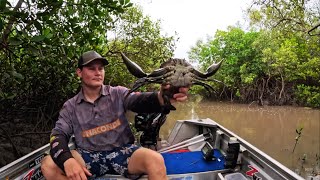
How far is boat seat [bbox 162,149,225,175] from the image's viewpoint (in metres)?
3.49

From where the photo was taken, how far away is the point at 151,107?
9.41 ft

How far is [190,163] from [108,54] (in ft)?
17.1

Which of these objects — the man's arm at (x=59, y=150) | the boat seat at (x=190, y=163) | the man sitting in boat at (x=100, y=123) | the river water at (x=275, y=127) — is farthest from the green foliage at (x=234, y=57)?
the man's arm at (x=59, y=150)

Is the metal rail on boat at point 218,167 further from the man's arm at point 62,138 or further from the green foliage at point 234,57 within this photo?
the green foliage at point 234,57

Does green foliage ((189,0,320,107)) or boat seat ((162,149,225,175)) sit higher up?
green foliage ((189,0,320,107))

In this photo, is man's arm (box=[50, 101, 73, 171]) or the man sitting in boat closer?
man's arm (box=[50, 101, 73, 171])

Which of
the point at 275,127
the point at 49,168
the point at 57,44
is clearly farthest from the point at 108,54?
the point at 275,127

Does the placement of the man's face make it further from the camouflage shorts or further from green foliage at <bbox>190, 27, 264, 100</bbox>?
green foliage at <bbox>190, 27, 264, 100</bbox>

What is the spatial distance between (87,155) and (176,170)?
1043mm

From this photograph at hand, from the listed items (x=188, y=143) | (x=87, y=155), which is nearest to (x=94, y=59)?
(x=87, y=155)

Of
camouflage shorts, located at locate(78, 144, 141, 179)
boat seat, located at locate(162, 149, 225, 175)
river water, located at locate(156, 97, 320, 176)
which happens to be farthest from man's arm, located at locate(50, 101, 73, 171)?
river water, located at locate(156, 97, 320, 176)

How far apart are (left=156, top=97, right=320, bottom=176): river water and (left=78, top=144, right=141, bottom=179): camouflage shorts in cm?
486

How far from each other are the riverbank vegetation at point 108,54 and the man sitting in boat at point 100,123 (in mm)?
705

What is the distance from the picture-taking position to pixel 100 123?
2.94 m
